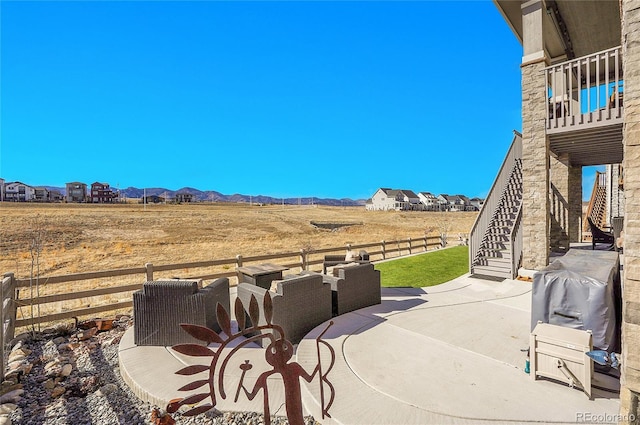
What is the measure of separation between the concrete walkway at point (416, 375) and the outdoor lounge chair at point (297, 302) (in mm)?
210

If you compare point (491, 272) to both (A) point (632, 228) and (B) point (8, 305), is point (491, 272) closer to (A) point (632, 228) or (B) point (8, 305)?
(A) point (632, 228)

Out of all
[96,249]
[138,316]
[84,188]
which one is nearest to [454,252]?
[138,316]

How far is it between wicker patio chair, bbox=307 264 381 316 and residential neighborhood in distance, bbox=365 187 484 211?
70343 millimetres

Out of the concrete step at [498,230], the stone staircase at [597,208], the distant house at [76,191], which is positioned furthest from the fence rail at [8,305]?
the distant house at [76,191]

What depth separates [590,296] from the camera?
3408 millimetres

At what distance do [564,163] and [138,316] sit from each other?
42.7 ft

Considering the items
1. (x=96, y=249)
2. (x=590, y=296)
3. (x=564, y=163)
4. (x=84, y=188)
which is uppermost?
(x=84, y=188)

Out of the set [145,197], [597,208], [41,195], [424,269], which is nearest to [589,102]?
[424,269]

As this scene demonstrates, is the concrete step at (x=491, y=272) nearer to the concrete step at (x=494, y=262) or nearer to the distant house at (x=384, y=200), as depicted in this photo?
the concrete step at (x=494, y=262)

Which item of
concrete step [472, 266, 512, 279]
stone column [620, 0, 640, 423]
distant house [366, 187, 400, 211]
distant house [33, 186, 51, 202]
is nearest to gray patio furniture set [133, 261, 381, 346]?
stone column [620, 0, 640, 423]

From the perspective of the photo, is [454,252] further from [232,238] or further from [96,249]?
[96,249]

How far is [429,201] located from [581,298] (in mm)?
82762

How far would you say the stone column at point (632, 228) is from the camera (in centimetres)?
238

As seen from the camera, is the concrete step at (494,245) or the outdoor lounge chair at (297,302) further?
the concrete step at (494,245)
